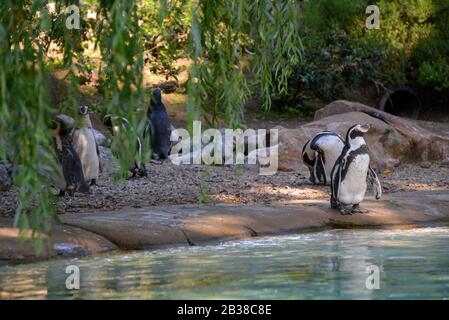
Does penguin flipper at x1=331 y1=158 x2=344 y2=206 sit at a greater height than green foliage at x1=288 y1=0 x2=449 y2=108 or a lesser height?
lesser

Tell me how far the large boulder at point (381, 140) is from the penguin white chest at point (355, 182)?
354 centimetres

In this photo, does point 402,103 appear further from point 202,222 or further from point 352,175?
point 202,222

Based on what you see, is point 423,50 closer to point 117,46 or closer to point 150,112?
point 150,112

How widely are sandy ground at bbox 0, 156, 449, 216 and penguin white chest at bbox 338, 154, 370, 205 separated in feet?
2.68

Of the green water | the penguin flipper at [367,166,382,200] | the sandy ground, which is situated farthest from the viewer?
the sandy ground

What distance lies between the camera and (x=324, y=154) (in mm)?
11547

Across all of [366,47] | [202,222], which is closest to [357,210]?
[202,222]

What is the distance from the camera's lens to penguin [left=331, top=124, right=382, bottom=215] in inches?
368

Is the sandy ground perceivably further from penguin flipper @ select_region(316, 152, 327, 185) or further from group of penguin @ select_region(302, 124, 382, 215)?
group of penguin @ select_region(302, 124, 382, 215)

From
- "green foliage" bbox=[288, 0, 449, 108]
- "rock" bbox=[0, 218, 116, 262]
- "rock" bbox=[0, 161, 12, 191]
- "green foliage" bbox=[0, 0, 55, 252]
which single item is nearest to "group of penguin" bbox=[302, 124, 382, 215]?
"rock" bbox=[0, 218, 116, 262]

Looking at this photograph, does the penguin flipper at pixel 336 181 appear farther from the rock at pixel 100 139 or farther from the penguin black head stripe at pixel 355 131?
the rock at pixel 100 139

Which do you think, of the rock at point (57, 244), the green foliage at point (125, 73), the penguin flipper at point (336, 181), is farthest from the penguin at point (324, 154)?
the green foliage at point (125, 73)

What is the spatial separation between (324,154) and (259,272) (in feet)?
16.9
